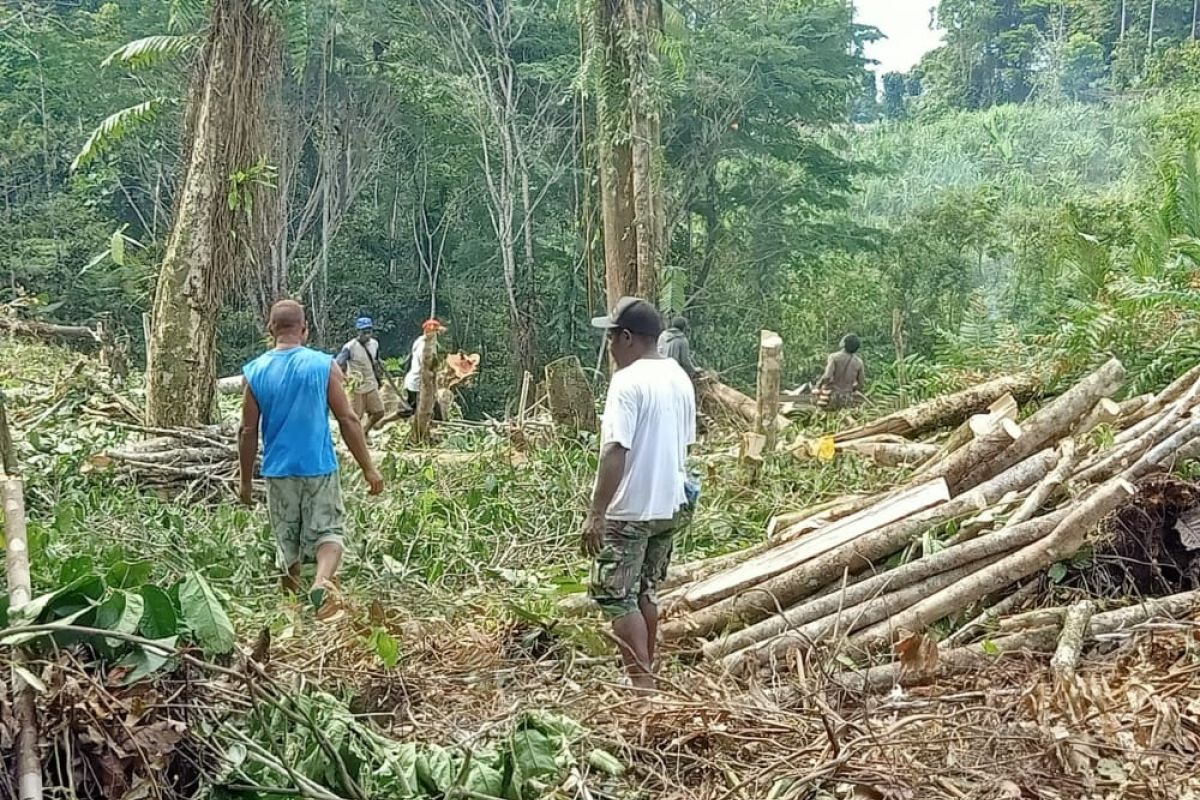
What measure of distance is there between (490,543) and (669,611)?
5.91 ft

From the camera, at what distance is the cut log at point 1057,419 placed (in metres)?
5.97

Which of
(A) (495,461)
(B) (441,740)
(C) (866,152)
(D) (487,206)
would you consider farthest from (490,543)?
(C) (866,152)

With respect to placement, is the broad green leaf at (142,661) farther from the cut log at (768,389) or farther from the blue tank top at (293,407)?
the cut log at (768,389)

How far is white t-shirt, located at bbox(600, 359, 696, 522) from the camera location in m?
3.85

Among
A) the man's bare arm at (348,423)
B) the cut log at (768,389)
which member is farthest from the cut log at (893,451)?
the man's bare arm at (348,423)

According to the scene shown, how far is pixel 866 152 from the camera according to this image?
24812 millimetres

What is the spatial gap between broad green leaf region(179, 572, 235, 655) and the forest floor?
0.23 metres

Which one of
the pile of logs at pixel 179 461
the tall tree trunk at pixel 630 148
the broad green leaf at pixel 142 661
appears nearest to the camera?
the broad green leaf at pixel 142 661

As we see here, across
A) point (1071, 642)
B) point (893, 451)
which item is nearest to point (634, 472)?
point (1071, 642)

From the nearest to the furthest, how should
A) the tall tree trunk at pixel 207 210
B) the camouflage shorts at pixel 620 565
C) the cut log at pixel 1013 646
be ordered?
1. the cut log at pixel 1013 646
2. the camouflage shorts at pixel 620 565
3. the tall tree trunk at pixel 207 210

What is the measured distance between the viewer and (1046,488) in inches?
194

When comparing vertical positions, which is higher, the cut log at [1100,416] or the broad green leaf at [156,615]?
the broad green leaf at [156,615]

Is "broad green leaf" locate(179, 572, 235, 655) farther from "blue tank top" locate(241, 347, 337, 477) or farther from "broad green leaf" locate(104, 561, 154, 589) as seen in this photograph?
"blue tank top" locate(241, 347, 337, 477)

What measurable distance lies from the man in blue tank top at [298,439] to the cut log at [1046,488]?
2.95 metres
